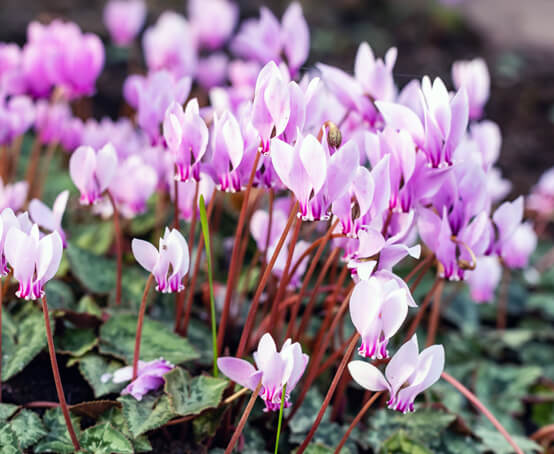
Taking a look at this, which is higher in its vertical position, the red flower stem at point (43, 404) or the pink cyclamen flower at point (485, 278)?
the pink cyclamen flower at point (485, 278)

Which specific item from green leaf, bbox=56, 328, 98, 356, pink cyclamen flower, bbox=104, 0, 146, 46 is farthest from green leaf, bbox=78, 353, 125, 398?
pink cyclamen flower, bbox=104, 0, 146, 46

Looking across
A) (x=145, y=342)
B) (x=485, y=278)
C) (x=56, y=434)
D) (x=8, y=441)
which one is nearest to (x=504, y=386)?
(x=485, y=278)

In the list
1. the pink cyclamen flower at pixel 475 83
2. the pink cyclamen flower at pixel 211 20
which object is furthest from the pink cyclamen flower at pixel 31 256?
the pink cyclamen flower at pixel 211 20

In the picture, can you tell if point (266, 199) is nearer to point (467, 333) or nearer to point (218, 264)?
point (218, 264)

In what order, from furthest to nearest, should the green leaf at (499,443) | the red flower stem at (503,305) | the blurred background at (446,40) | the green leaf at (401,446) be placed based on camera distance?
the blurred background at (446,40)
the red flower stem at (503,305)
the green leaf at (499,443)
the green leaf at (401,446)

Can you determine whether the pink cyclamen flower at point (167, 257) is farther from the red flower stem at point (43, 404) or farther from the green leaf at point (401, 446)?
the green leaf at point (401, 446)

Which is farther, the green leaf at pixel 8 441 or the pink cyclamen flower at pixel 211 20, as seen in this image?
the pink cyclamen flower at pixel 211 20

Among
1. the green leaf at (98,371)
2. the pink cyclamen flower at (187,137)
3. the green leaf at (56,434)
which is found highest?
the pink cyclamen flower at (187,137)

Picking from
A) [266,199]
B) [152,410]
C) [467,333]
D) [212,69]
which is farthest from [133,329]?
[212,69]
